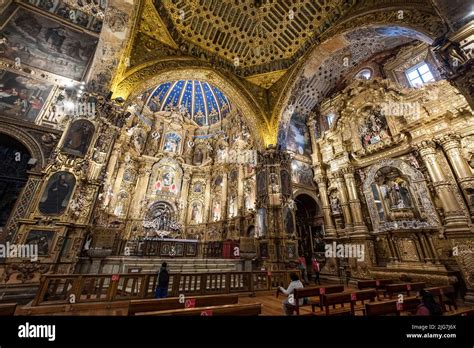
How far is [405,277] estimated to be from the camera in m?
7.85

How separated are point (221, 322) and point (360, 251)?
10783mm

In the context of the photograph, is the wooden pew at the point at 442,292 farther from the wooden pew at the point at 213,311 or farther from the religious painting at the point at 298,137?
the religious painting at the point at 298,137

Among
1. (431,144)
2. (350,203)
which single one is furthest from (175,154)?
(431,144)

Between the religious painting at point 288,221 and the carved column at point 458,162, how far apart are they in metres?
6.83

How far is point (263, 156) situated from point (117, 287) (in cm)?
921

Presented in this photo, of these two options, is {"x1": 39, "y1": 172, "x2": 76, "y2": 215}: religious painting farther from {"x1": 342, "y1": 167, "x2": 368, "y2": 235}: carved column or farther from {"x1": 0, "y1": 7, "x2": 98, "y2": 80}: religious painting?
{"x1": 342, "y1": 167, "x2": 368, "y2": 235}: carved column

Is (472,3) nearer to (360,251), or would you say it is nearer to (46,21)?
(360,251)

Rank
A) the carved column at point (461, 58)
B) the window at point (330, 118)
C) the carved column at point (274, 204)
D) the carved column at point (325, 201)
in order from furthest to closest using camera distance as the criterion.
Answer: the window at point (330, 118), the carved column at point (325, 201), the carved column at point (274, 204), the carved column at point (461, 58)

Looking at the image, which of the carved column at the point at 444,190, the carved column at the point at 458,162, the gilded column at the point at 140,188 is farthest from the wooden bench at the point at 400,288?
the gilded column at the point at 140,188

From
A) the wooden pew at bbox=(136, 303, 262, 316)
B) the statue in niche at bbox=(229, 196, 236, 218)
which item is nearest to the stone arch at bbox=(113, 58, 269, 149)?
the statue in niche at bbox=(229, 196, 236, 218)

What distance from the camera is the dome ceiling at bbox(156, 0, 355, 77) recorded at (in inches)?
386

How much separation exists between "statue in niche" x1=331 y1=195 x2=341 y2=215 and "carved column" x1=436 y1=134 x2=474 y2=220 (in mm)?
5120

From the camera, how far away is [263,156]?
38.3 feet

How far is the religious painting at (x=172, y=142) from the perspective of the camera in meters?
20.2
